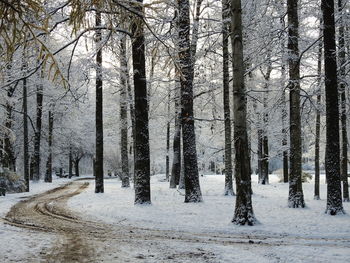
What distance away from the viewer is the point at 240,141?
27.7 feet

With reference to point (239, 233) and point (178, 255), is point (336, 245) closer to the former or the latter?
point (239, 233)

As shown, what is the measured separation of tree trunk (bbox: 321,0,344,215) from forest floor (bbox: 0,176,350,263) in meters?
0.78

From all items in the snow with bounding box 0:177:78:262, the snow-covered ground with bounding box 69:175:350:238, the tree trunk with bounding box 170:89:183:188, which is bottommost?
the snow-covered ground with bounding box 69:175:350:238

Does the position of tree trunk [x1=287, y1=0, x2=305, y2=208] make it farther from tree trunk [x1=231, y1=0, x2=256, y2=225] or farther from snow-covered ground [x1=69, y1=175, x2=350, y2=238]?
tree trunk [x1=231, y1=0, x2=256, y2=225]

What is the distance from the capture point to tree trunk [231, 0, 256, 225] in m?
8.30

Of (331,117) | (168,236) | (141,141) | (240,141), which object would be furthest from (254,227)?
(141,141)

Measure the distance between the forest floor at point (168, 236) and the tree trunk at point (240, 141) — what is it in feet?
1.35

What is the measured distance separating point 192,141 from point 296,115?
384 centimetres

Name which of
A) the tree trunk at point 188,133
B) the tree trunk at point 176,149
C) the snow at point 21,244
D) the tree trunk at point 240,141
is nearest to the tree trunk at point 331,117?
the tree trunk at point 240,141

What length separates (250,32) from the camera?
43.6 ft

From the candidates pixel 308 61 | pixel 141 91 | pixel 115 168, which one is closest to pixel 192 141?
pixel 141 91

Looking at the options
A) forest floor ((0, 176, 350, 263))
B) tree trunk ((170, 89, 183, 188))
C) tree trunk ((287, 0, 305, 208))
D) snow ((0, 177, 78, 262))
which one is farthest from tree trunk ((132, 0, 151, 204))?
tree trunk ((170, 89, 183, 188))

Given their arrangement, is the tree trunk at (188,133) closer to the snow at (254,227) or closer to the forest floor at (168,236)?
the snow at (254,227)

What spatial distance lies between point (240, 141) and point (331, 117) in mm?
3370
